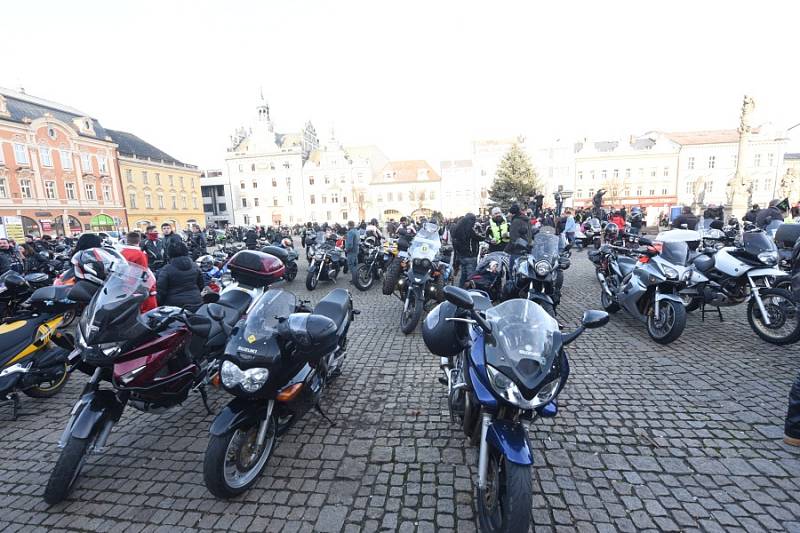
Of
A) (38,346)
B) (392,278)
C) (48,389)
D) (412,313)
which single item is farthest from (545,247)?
(48,389)

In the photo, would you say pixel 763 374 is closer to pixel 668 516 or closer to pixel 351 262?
pixel 668 516

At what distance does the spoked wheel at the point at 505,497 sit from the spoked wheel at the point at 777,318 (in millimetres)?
4774

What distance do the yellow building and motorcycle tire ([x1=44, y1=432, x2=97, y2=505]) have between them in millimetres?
45092

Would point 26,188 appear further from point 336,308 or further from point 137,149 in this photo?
point 336,308

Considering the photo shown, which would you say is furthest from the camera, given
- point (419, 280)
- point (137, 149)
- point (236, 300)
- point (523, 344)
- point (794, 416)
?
point (137, 149)

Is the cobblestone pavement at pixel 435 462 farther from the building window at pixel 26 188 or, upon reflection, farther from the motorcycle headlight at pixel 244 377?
the building window at pixel 26 188

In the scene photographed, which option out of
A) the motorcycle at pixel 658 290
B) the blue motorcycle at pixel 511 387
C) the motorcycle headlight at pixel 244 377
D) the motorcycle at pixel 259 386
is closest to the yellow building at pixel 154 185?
the motorcycle at pixel 259 386

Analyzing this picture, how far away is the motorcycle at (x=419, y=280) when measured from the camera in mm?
5834

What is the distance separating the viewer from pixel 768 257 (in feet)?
16.5

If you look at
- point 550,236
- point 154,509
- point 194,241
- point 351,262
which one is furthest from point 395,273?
point 194,241

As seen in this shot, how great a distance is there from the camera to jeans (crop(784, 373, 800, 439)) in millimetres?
2912

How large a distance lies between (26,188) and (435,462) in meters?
47.7

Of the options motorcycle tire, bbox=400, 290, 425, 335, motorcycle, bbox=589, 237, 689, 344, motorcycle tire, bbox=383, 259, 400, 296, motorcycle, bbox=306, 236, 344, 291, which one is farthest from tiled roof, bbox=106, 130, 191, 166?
motorcycle, bbox=589, 237, 689, 344

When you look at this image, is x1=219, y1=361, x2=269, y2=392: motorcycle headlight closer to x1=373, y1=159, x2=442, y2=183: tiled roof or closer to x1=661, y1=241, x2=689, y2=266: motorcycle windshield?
x1=661, y1=241, x2=689, y2=266: motorcycle windshield
